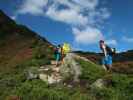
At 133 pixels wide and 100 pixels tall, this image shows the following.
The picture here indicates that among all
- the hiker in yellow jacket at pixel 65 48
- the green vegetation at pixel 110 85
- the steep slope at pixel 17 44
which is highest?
the steep slope at pixel 17 44

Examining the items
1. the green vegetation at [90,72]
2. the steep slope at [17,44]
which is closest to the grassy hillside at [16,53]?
the steep slope at [17,44]

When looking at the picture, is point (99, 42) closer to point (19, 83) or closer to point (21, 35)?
point (19, 83)

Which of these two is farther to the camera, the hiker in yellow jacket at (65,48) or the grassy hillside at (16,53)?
the hiker in yellow jacket at (65,48)

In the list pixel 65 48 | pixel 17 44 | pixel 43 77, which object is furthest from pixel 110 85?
pixel 17 44

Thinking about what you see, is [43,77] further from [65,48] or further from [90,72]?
[65,48]

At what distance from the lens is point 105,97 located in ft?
82.0

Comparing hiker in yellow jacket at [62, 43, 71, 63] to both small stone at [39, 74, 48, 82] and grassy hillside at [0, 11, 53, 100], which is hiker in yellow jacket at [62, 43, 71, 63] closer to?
grassy hillside at [0, 11, 53, 100]

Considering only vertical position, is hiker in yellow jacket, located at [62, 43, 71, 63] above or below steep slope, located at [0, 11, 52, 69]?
below

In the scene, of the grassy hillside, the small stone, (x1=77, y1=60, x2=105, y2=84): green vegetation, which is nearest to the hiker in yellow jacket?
the grassy hillside

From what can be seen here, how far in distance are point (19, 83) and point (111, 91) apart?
9.70 metres

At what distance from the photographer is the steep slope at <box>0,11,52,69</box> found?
54.6m

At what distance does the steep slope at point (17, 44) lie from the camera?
54.6 meters

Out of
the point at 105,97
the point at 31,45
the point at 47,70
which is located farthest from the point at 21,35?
the point at 105,97

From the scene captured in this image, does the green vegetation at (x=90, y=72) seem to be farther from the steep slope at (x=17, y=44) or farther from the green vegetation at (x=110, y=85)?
the steep slope at (x=17, y=44)
